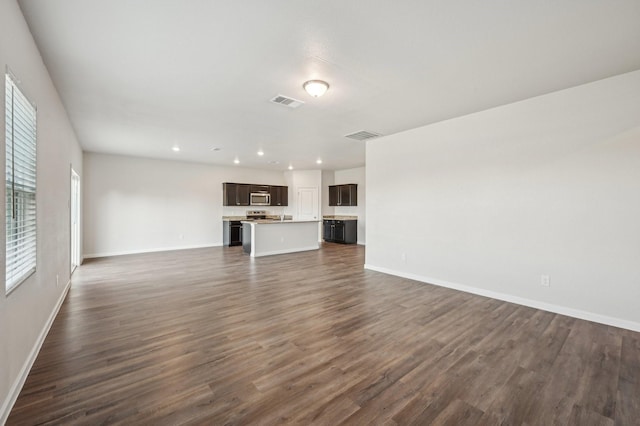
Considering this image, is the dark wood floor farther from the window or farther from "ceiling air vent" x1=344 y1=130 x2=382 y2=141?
"ceiling air vent" x1=344 y1=130 x2=382 y2=141

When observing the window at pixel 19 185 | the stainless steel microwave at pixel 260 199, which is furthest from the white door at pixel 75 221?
the stainless steel microwave at pixel 260 199

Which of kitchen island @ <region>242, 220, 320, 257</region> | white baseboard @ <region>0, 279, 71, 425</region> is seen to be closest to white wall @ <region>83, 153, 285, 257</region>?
kitchen island @ <region>242, 220, 320, 257</region>

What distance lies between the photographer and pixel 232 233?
30.3 feet

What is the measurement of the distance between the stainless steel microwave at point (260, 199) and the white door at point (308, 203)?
1.16 m

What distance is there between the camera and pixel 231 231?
30.2 feet

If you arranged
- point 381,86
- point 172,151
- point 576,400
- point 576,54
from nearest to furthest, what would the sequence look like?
point 576,400, point 576,54, point 381,86, point 172,151

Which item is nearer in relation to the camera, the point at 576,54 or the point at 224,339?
the point at 576,54

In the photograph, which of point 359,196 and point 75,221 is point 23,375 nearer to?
point 75,221

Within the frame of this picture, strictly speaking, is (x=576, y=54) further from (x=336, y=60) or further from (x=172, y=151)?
(x=172, y=151)

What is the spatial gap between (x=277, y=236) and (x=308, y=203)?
307 cm

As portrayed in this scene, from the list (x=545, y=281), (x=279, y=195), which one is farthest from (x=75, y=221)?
(x=545, y=281)

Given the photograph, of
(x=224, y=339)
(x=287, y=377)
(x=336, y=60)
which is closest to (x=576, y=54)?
(x=336, y=60)

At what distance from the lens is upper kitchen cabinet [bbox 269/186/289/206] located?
10445mm

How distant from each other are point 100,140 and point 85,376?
5381 millimetres
